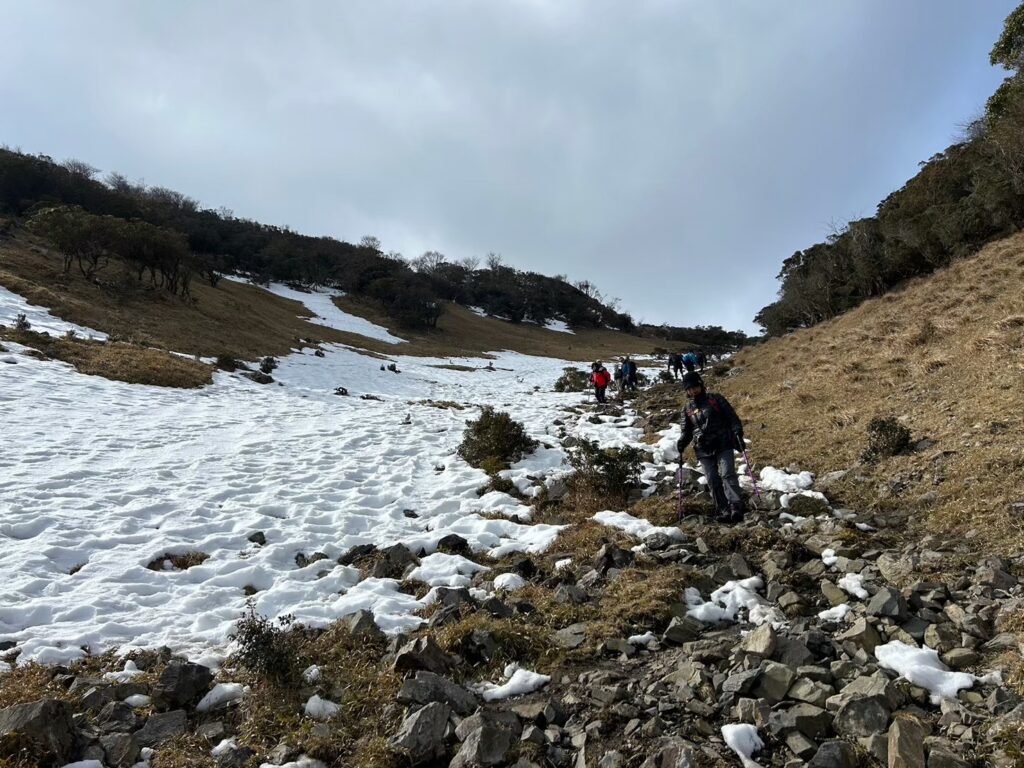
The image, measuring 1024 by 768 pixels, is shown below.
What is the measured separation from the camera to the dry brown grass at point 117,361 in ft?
55.3

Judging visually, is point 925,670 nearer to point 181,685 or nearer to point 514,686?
point 514,686

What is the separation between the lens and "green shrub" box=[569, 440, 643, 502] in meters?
9.09

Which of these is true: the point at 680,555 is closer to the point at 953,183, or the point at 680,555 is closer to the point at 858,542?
the point at 858,542

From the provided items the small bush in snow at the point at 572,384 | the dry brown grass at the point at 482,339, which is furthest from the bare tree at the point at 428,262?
the small bush in snow at the point at 572,384

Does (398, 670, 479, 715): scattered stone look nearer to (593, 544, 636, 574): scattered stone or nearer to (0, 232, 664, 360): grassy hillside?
(593, 544, 636, 574): scattered stone

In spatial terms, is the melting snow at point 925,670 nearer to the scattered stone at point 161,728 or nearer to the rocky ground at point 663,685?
the rocky ground at point 663,685

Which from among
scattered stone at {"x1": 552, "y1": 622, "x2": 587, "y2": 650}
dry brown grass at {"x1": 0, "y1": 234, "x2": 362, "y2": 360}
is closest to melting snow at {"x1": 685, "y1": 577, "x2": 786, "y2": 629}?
scattered stone at {"x1": 552, "y1": 622, "x2": 587, "y2": 650}

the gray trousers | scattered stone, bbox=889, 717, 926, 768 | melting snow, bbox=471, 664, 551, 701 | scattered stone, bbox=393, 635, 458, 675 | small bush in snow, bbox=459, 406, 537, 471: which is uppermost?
the gray trousers

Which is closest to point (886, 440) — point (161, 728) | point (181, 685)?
point (181, 685)

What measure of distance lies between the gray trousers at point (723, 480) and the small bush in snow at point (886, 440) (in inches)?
96.0

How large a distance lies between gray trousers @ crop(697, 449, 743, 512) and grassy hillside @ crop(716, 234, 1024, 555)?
149 centimetres

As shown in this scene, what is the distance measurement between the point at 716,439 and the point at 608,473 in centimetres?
200

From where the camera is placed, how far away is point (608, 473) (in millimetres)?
9266

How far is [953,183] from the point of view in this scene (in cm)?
2789
